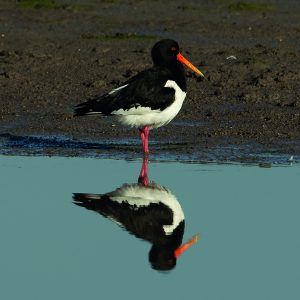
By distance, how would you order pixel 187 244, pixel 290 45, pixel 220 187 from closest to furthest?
pixel 187 244
pixel 220 187
pixel 290 45

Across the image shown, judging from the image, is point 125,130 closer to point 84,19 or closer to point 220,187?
point 220,187

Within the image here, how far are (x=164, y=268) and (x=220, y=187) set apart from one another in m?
2.62

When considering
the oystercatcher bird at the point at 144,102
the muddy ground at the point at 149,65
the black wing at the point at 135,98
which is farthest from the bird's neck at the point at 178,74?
the muddy ground at the point at 149,65

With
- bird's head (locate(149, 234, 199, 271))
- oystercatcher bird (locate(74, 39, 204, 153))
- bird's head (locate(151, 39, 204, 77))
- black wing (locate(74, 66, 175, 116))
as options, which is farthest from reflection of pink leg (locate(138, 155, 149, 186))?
bird's head (locate(149, 234, 199, 271))

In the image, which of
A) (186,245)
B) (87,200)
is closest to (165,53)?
(87,200)

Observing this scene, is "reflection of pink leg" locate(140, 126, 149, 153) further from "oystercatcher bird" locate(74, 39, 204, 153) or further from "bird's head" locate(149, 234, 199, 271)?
"bird's head" locate(149, 234, 199, 271)

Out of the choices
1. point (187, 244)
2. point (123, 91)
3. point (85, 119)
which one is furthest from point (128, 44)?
point (187, 244)

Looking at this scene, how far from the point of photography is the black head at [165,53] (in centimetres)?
1354

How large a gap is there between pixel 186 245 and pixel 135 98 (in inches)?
150

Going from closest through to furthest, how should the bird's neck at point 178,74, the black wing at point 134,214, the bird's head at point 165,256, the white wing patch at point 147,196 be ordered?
the bird's head at point 165,256, the black wing at point 134,214, the white wing patch at point 147,196, the bird's neck at point 178,74

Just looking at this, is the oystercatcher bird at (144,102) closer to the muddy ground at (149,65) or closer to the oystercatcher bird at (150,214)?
the muddy ground at (149,65)

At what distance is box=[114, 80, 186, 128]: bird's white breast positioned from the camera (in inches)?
507

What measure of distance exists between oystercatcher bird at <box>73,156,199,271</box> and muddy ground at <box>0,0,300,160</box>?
200 cm

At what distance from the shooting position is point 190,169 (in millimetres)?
12094
